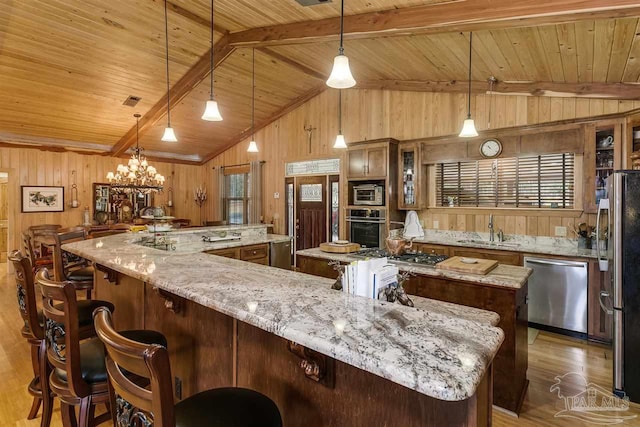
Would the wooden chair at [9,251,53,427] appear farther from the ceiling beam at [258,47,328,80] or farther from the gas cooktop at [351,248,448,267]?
the ceiling beam at [258,47,328,80]

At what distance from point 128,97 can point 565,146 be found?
636 cm

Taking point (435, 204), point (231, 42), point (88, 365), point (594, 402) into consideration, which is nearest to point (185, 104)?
point (231, 42)

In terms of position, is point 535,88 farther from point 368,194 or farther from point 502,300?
point 502,300

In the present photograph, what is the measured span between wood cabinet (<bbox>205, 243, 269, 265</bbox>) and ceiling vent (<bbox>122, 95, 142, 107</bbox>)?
338 centimetres

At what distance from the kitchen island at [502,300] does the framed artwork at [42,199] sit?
24.4ft

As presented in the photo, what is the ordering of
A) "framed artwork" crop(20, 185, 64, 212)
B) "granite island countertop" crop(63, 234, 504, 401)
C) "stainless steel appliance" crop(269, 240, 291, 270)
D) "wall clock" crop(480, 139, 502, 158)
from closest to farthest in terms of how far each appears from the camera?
1. "granite island countertop" crop(63, 234, 504, 401)
2. "wall clock" crop(480, 139, 502, 158)
3. "stainless steel appliance" crop(269, 240, 291, 270)
4. "framed artwork" crop(20, 185, 64, 212)

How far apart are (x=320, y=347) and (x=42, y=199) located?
8.09 m

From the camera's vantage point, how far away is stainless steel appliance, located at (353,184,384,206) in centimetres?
528

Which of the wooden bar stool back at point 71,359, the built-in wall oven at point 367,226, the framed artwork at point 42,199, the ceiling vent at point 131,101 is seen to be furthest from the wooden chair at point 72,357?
the framed artwork at point 42,199

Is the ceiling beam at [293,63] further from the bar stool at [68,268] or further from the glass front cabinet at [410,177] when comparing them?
the bar stool at [68,268]

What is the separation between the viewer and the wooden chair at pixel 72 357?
56.8 inches

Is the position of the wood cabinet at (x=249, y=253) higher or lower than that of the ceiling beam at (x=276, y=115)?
lower

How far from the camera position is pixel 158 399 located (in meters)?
0.87

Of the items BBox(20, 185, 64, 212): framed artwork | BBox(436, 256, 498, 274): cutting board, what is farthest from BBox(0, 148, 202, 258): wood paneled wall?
BBox(436, 256, 498, 274): cutting board
